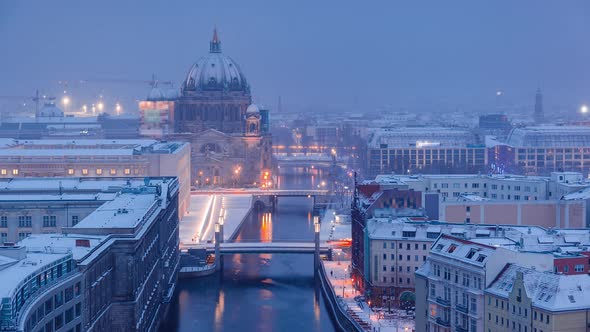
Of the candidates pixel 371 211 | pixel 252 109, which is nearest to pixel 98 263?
pixel 371 211

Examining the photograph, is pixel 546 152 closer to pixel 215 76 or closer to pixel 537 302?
pixel 215 76

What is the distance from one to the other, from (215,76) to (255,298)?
1955 inches

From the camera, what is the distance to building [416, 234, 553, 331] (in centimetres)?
3131

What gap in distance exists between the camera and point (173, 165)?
212 feet

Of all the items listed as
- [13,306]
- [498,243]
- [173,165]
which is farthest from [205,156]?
[13,306]

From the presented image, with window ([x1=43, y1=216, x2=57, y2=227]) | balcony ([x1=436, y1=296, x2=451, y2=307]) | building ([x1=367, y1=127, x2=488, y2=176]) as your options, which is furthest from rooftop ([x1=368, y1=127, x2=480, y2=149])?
balcony ([x1=436, y1=296, x2=451, y2=307])

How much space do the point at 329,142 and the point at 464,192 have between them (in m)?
93.3

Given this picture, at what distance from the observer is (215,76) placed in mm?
93688

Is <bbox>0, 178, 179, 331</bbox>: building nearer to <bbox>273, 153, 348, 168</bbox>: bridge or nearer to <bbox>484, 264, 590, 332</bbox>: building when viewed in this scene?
<bbox>484, 264, 590, 332</bbox>: building

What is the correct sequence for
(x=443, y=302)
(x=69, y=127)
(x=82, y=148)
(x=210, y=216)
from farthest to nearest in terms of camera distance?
1. (x=69, y=127)
2. (x=82, y=148)
3. (x=210, y=216)
4. (x=443, y=302)

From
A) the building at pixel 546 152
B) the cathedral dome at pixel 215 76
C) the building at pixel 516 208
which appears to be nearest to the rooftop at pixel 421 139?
the building at pixel 546 152

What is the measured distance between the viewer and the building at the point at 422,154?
88500mm

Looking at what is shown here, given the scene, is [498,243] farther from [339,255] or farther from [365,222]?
[339,255]

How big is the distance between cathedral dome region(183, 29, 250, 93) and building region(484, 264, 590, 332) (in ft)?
209
